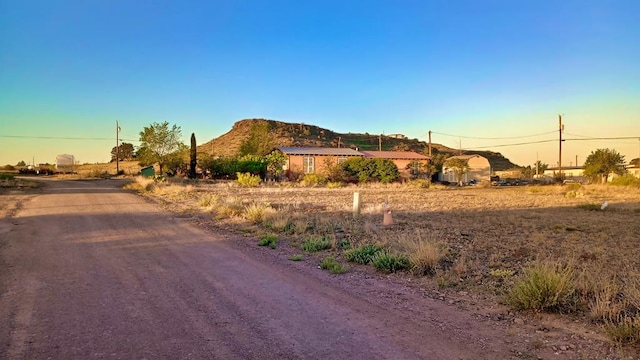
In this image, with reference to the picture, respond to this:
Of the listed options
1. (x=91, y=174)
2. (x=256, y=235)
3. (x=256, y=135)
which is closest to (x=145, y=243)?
(x=256, y=235)

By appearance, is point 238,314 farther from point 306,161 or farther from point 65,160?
point 65,160

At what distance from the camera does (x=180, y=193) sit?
997 inches

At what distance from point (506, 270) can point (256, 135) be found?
179ft

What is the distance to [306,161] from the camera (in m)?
50.9

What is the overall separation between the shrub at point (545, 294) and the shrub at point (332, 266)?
2.86 metres

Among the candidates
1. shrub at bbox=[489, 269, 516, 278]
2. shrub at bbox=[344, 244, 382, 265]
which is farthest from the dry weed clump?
shrub at bbox=[489, 269, 516, 278]

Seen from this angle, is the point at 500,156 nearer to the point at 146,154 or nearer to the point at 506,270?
the point at 146,154

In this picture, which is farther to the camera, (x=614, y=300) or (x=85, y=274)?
(x=85, y=274)

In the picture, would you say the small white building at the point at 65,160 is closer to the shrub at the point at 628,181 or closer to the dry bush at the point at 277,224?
the dry bush at the point at 277,224

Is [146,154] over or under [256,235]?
over

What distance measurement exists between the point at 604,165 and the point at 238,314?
57.9 meters

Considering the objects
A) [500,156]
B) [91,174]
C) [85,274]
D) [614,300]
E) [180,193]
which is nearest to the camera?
[614,300]

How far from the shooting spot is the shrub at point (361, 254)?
8296mm

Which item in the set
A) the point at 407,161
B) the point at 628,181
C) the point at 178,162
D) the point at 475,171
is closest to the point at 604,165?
the point at 628,181
